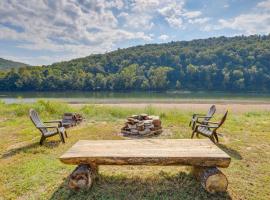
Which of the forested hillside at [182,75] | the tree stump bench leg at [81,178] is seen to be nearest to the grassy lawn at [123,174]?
the tree stump bench leg at [81,178]

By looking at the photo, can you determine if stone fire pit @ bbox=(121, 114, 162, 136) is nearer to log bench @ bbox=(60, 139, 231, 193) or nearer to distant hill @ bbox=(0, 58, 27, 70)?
log bench @ bbox=(60, 139, 231, 193)

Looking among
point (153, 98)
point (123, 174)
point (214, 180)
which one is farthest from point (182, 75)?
point (214, 180)

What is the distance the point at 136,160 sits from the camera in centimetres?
279

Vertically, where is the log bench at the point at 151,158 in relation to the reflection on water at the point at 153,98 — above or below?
above

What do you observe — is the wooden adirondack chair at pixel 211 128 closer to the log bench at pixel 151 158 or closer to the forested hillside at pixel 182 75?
the log bench at pixel 151 158

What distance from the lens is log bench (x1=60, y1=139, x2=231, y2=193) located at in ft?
9.12

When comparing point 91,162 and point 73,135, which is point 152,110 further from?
point 91,162

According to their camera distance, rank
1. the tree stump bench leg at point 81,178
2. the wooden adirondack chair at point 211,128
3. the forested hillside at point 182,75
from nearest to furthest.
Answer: the tree stump bench leg at point 81,178
the wooden adirondack chair at point 211,128
the forested hillside at point 182,75

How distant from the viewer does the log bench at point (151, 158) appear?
9.12ft

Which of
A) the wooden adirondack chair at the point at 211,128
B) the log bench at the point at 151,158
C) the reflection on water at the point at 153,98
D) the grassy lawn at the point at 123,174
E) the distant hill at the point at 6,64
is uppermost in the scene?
the distant hill at the point at 6,64

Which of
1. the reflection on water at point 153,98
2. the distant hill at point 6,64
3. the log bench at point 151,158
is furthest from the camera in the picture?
the distant hill at point 6,64

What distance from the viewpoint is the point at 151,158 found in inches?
109

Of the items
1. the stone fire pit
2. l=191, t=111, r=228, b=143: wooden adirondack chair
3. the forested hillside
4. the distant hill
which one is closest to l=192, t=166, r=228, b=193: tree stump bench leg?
l=191, t=111, r=228, b=143: wooden adirondack chair

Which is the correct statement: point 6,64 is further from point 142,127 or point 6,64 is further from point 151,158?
point 151,158
